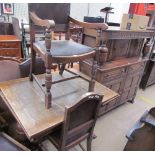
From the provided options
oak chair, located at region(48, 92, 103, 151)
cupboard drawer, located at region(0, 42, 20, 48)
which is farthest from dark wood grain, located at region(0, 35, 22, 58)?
oak chair, located at region(48, 92, 103, 151)

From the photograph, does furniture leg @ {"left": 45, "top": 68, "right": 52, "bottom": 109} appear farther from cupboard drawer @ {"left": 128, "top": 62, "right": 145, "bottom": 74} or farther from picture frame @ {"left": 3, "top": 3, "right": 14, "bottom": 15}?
picture frame @ {"left": 3, "top": 3, "right": 14, "bottom": 15}

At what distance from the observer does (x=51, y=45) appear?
51.1 inches

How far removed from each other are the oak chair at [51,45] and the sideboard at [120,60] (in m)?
0.42

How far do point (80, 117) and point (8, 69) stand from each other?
881 mm

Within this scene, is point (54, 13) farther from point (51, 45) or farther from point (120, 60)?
point (120, 60)

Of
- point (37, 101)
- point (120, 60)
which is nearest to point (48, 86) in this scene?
point (37, 101)

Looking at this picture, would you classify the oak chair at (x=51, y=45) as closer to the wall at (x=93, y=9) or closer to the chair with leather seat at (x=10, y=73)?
the chair with leather seat at (x=10, y=73)

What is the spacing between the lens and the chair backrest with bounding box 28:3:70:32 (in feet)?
4.13

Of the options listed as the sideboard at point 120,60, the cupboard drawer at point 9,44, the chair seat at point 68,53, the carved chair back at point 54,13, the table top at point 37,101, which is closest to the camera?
the table top at point 37,101

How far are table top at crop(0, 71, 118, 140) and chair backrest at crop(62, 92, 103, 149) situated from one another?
0.05 m

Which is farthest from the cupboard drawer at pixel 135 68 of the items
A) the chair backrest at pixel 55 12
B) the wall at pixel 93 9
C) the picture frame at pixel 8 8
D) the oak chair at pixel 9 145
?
the picture frame at pixel 8 8

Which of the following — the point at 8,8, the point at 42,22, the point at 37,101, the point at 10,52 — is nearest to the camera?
the point at 42,22

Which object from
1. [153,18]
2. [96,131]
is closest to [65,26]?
[96,131]

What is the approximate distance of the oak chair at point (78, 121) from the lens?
98 cm
